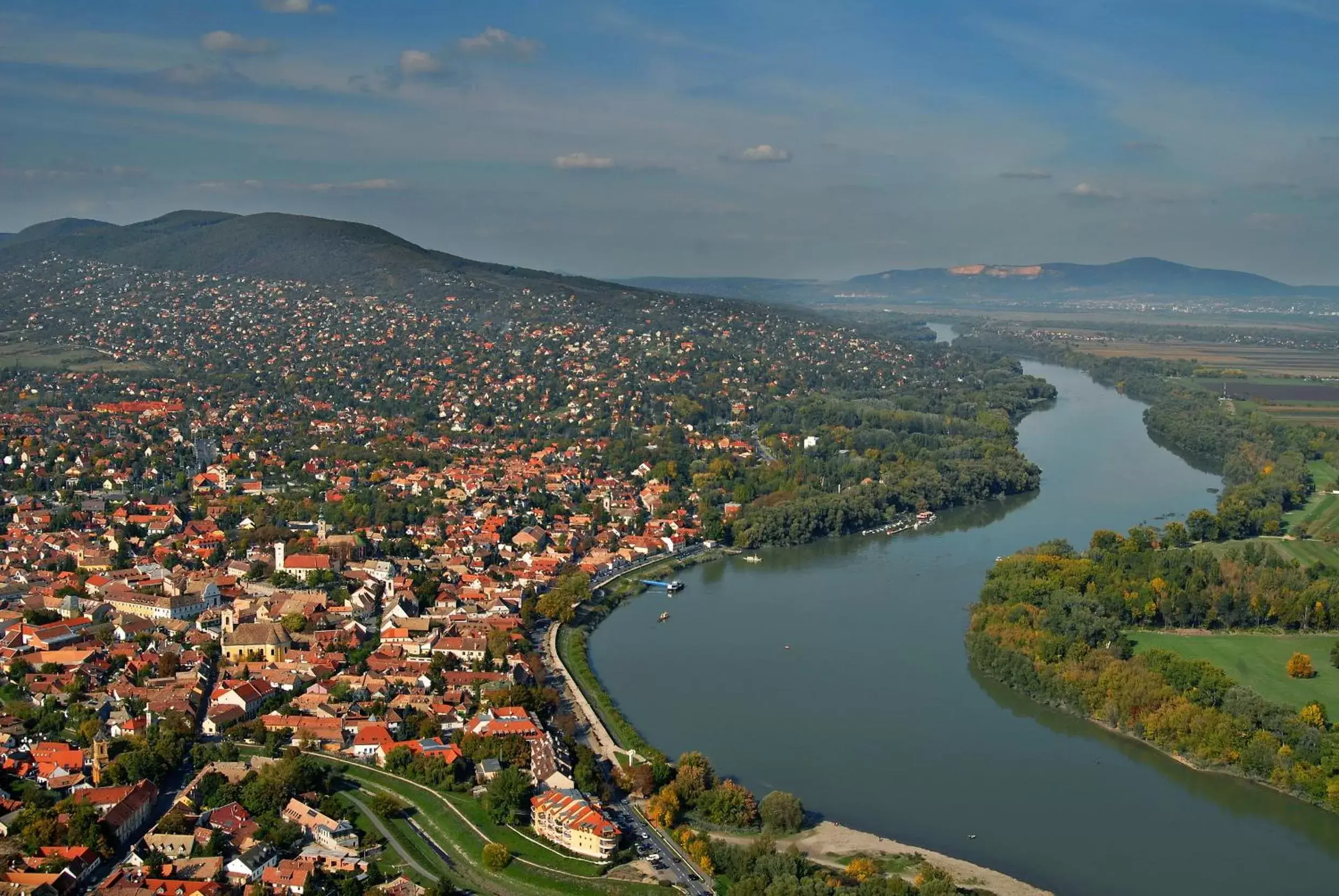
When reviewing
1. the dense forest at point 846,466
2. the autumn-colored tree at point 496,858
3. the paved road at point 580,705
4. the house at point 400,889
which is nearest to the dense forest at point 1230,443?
the dense forest at point 846,466

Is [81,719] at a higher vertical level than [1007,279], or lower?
lower

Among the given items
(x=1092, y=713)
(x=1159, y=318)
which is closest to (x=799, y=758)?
(x=1092, y=713)

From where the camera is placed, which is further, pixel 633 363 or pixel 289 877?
pixel 633 363

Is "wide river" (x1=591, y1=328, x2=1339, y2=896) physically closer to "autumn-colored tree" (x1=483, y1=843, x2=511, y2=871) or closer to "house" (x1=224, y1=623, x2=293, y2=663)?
"autumn-colored tree" (x1=483, y1=843, x2=511, y2=871)

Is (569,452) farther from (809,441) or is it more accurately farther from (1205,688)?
(1205,688)

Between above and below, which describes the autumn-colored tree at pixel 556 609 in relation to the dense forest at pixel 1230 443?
below

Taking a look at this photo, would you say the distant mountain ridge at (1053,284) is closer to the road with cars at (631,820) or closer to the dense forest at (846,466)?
the dense forest at (846,466)

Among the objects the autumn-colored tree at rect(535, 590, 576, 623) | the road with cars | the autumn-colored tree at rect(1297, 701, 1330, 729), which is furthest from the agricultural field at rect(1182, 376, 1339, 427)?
the road with cars
